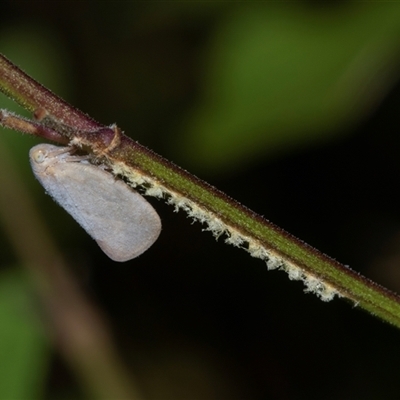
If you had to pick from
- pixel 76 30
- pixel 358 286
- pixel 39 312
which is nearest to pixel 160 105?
pixel 76 30

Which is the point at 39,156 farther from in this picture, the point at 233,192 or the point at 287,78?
the point at 233,192

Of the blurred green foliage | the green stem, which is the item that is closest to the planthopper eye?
the green stem

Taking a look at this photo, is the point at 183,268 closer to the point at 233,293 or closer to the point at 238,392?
the point at 233,293

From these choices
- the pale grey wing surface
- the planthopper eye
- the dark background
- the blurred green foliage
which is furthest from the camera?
the dark background

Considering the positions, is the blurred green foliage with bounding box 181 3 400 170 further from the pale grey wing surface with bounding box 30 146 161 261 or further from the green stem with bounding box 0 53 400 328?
the green stem with bounding box 0 53 400 328

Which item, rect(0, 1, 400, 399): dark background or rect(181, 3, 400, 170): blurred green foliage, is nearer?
rect(181, 3, 400, 170): blurred green foliage

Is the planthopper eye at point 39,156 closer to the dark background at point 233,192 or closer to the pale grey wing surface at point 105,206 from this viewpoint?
the pale grey wing surface at point 105,206

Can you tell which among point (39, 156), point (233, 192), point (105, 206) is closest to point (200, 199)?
point (105, 206)

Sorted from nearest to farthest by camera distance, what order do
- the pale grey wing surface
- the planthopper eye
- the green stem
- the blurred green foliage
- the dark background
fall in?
the green stem, the pale grey wing surface, the planthopper eye, the blurred green foliage, the dark background

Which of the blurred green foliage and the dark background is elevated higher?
the blurred green foliage
